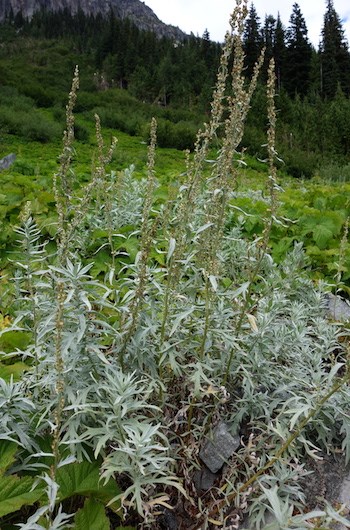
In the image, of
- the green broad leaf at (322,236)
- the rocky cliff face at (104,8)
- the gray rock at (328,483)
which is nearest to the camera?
the gray rock at (328,483)

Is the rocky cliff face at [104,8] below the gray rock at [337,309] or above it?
above

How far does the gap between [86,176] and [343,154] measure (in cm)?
2840

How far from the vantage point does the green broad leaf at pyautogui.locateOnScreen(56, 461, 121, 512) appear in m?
1.71

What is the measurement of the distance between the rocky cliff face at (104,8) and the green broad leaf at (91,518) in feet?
451

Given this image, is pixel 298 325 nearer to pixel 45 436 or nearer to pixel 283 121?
pixel 45 436

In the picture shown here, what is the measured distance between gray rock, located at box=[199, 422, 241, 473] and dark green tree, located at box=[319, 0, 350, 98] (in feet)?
192

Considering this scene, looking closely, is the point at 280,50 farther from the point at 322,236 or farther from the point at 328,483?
the point at 328,483

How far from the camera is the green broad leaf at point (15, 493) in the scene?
1552 millimetres

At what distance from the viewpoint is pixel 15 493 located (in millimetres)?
1600

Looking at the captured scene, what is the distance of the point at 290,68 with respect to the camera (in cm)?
5831

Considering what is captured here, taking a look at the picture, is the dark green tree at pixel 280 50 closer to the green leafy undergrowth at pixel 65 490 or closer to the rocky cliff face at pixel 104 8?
the green leafy undergrowth at pixel 65 490

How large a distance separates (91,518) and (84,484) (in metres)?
0.15

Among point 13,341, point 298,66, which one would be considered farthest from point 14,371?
point 298,66

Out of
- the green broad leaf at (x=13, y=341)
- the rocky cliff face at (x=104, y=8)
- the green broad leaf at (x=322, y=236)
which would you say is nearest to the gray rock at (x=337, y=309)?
the green broad leaf at (x=322, y=236)
